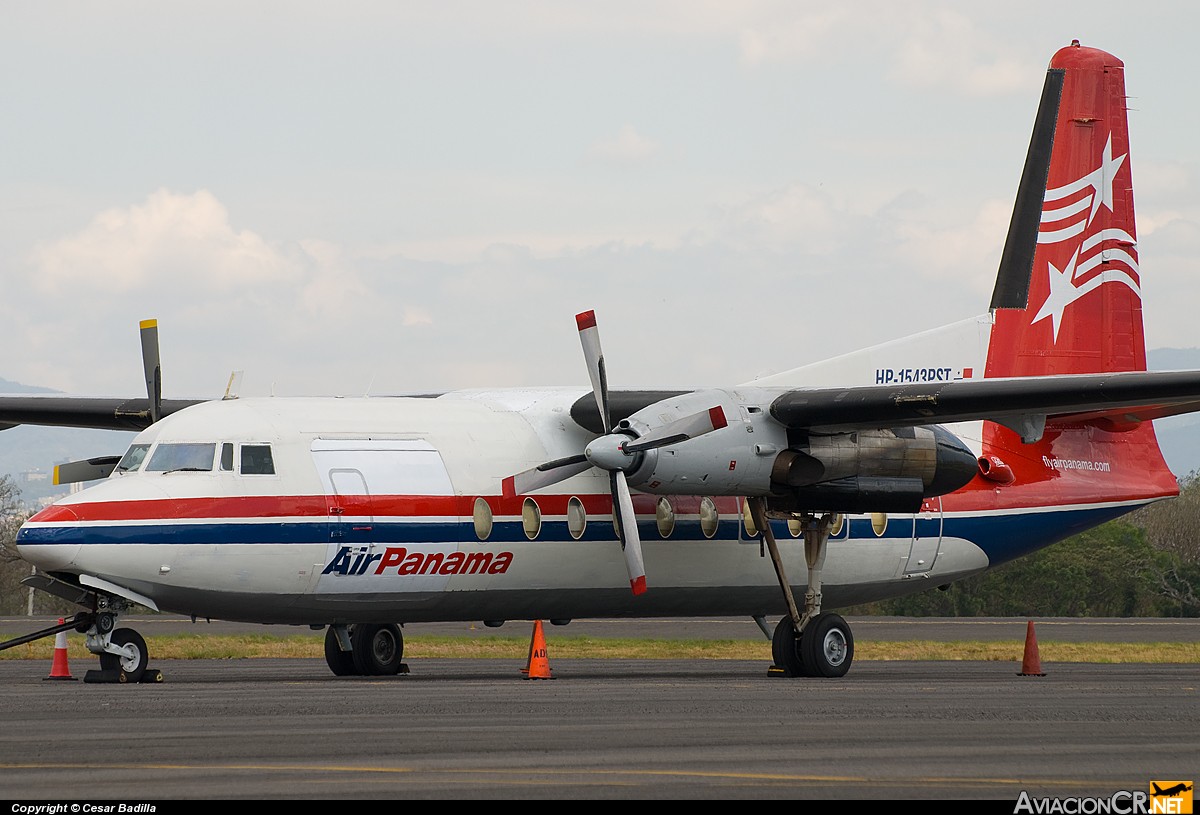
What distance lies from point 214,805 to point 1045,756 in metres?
5.41

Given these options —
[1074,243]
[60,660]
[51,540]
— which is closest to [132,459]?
[51,540]

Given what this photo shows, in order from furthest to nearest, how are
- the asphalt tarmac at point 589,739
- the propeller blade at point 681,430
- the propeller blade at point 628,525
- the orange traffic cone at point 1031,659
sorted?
the orange traffic cone at point 1031,659
the propeller blade at point 628,525
the propeller blade at point 681,430
the asphalt tarmac at point 589,739

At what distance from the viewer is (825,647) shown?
22.5m

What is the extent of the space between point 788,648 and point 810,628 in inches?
20.0

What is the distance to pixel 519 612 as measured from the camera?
21.9m

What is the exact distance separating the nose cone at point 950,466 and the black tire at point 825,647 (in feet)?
7.13

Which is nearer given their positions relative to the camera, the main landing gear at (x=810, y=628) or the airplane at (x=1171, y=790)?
the airplane at (x=1171, y=790)

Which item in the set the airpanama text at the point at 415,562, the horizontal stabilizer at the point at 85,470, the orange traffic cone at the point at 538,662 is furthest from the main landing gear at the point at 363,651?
the horizontal stabilizer at the point at 85,470

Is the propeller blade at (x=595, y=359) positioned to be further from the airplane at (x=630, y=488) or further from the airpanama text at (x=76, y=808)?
the airpanama text at (x=76, y=808)

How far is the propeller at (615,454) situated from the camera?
20344 mm

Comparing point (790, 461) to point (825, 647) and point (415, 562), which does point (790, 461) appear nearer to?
point (825, 647)

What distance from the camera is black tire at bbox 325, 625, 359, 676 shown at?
73.7ft

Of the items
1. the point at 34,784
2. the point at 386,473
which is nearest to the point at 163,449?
the point at 386,473

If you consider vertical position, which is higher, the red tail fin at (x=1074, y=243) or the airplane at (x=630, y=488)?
the red tail fin at (x=1074, y=243)
